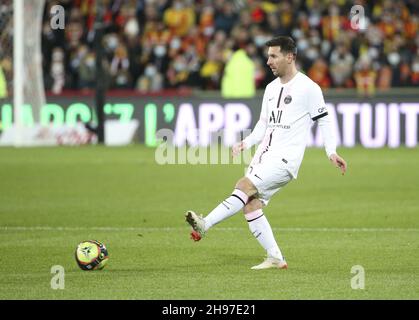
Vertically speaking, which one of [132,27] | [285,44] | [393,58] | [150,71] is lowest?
[285,44]

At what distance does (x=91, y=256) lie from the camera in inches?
379

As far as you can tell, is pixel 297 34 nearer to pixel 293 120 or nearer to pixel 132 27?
pixel 132 27

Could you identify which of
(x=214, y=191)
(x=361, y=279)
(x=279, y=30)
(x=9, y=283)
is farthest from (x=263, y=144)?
(x=279, y=30)

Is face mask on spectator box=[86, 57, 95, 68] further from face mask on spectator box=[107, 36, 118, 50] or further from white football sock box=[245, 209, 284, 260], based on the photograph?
white football sock box=[245, 209, 284, 260]

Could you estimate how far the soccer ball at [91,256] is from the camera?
9.60 metres

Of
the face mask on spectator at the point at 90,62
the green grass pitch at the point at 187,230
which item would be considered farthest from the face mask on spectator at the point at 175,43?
the green grass pitch at the point at 187,230

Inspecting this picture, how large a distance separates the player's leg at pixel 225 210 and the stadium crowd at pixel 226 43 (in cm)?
1802

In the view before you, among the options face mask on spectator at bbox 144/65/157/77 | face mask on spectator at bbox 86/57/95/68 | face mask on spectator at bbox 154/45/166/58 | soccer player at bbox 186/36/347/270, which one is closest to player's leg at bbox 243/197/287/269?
soccer player at bbox 186/36/347/270

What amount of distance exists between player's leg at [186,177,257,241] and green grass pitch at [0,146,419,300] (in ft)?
1.33

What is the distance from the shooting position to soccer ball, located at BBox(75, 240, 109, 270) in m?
→ 9.60

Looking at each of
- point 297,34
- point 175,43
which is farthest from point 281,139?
point 175,43

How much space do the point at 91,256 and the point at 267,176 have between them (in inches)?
67.4
